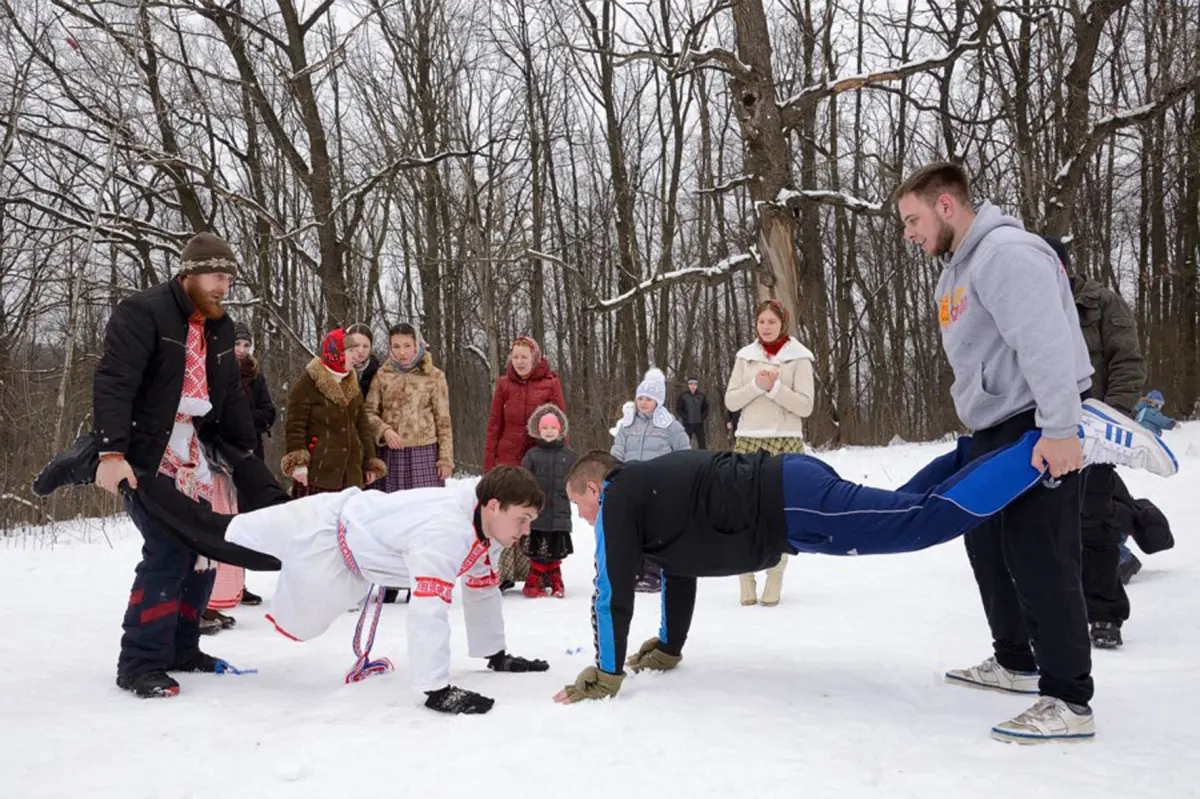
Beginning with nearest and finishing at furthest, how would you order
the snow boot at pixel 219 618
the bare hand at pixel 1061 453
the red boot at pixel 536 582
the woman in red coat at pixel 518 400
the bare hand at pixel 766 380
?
the bare hand at pixel 1061 453
the snow boot at pixel 219 618
the bare hand at pixel 766 380
the red boot at pixel 536 582
the woman in red coat at pixel 518 400

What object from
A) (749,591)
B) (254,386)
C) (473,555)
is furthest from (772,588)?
(254,386)

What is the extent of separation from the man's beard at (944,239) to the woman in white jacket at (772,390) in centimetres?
252

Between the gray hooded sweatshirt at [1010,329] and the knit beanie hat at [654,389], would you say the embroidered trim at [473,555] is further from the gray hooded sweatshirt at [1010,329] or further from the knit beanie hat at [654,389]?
the knit beanie hat at [654,389]

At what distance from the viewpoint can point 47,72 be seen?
566 inches

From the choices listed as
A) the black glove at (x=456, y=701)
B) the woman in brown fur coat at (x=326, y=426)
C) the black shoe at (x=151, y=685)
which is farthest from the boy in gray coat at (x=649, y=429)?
the black shoe at (x=151, y=685)

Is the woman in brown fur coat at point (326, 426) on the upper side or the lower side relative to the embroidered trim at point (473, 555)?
upper

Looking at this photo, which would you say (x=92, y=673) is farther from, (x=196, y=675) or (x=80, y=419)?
(x=80, y=419)

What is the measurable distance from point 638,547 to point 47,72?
15276 millimetres

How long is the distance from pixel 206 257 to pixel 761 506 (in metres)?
2.73

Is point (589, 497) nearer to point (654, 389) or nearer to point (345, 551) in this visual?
point (345, 551)

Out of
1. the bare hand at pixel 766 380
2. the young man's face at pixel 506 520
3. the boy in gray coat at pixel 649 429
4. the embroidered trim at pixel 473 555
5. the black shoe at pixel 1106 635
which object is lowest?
the black shoe at pixel 1106 635

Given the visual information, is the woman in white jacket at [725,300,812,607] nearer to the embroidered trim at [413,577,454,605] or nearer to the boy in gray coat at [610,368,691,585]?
the boy in gray coat at [610,368,691,585]

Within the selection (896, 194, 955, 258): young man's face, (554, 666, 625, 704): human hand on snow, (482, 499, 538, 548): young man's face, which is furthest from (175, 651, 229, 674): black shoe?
(896, 194, 955, 258): young man's face

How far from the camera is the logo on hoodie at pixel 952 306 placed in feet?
11.0
